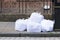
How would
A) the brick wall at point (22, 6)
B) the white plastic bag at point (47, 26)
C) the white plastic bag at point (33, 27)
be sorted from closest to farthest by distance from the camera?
the white plastic bag at point (33, 27) < the white plastic bag at point (47, 26) < the brick wall at point (22, 6)

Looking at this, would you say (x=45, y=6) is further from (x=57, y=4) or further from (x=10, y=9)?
(x=57, y=4)

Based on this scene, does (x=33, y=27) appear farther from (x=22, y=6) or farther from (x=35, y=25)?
(x=22, y=6)

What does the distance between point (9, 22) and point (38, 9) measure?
1.65 metres

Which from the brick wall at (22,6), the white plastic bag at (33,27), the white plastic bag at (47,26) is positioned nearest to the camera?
the white plastic bag at (33,27)

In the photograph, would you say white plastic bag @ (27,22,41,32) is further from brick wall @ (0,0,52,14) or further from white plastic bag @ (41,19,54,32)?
brick wall @ (0,0,52,14)

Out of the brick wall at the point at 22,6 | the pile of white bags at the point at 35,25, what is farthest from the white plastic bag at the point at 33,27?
the brick wall at the point at 22,6

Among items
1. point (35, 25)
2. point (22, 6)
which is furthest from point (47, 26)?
point (22, 6)

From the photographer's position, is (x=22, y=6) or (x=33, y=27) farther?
(x=22, y=6)

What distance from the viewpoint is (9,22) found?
12.6 metres

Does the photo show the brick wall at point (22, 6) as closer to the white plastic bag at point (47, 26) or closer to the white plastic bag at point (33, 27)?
the white plastic bag at point (47, 26)

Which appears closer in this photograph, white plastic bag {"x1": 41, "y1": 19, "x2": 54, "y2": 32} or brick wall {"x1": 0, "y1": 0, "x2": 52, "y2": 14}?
white plastic bag {"x1": 41, "y1": 19, "x2": 54, "y2": 32}

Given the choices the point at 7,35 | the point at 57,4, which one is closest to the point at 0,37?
the point at 7,35

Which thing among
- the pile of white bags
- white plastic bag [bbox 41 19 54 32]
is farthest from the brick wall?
white plastic bag [bbox 41 19 54 32]

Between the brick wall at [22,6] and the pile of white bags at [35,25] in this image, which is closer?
the pile of white bags at [35,25]
